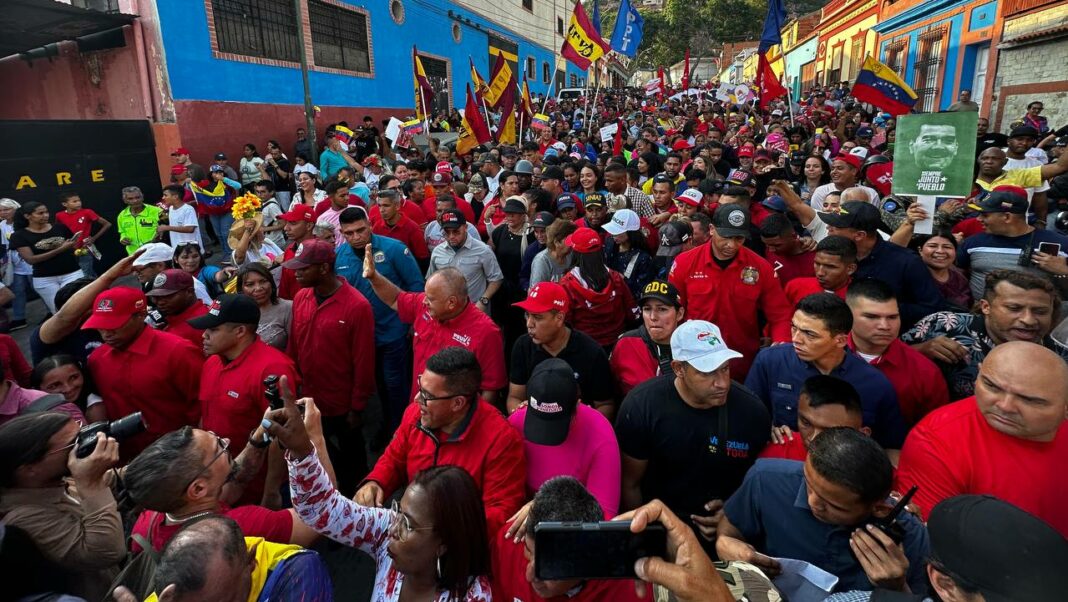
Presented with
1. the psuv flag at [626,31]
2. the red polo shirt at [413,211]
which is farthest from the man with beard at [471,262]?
the psuv flag at [626,31]

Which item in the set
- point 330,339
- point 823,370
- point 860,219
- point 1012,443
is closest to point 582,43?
point 860,219

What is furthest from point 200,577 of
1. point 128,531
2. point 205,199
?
point 205,199

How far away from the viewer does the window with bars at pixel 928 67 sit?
71.8 feet

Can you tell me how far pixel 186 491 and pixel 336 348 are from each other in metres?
2.18

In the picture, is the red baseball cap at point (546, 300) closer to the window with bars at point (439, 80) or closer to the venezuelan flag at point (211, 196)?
the venezuelan flag at point (211, 196)

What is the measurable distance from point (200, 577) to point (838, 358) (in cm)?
298

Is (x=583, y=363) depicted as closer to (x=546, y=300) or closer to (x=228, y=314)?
(x=546, y=300)

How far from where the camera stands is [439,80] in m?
26.4

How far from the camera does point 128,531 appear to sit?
10.4 ft

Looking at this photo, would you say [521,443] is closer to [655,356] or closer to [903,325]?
[655,356]

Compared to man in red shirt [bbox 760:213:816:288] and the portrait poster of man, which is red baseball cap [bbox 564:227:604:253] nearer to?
man in red shirt [bbox 760:213:816:288]

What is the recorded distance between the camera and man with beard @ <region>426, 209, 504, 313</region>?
5637 mm

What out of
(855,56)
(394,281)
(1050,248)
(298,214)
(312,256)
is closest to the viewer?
(1050,248)

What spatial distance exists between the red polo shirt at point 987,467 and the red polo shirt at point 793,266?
2.58 metres
